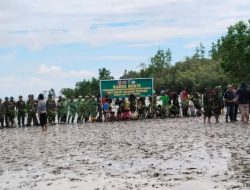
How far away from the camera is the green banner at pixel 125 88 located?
32531 mm

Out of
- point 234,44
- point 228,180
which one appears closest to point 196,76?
point 234,44

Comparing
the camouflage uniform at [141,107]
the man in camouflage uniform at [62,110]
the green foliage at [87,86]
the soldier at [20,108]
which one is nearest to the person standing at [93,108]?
the man in camouflage uniform at [62,110]

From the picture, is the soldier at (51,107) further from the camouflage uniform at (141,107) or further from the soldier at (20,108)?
the camouflage uniform at (141,107)

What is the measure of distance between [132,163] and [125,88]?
2080 centimetres

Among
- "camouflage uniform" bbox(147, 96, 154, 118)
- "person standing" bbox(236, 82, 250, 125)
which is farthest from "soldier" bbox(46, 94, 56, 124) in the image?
"person standing" bbox(236, 82, 250, 125)

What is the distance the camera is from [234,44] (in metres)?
58.9

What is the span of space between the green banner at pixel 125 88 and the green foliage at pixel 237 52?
1042 inches

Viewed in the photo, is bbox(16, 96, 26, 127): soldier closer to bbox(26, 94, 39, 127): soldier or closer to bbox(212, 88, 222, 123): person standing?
bbox(26, 94, 39, 127): soldier

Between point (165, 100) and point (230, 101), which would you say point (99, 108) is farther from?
point (230, 101)

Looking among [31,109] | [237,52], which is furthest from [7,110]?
[237,52]

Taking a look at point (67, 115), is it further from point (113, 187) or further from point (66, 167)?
point (113, 187)

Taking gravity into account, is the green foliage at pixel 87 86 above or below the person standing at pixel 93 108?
above

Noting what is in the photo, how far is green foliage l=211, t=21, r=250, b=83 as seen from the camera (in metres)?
57.6

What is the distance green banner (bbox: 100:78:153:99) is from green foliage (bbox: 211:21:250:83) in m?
26.5
